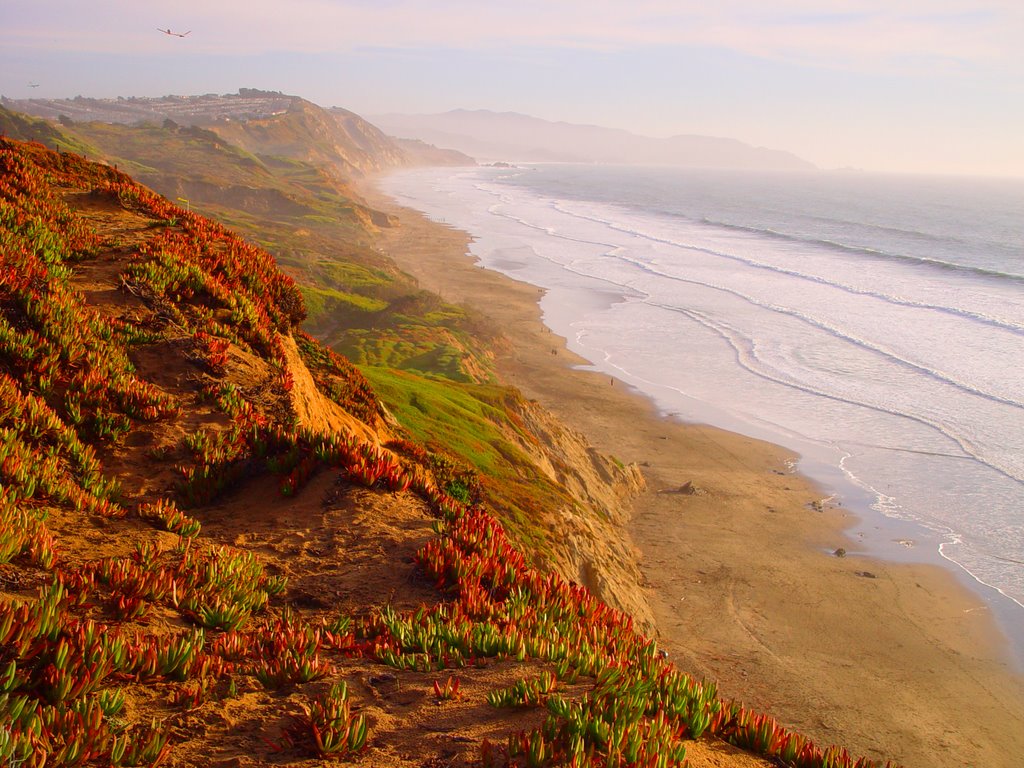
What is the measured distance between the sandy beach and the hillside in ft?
29.6

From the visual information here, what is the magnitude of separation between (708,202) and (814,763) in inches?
6391

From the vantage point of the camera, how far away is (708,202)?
156500 mm

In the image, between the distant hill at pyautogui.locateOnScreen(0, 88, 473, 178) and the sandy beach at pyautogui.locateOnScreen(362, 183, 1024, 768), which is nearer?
the sandy beach at pyautogui.locateOnScreen(362, 183, 1024, 768)

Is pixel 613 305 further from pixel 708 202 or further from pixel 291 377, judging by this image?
pixel 708 202

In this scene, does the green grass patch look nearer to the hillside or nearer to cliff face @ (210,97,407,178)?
the hillside

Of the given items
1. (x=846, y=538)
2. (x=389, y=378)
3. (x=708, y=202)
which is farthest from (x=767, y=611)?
(x=708, y=202)

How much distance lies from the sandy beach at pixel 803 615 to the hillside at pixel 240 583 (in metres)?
9.03

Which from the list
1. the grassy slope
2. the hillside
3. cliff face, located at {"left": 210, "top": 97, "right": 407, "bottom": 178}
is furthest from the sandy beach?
cliff face, located at {"left": 210, "top": 97, "right": 407, "bottom": 178}

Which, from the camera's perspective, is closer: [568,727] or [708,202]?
[568,727]

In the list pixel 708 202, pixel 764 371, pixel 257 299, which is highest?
pixel 708 202

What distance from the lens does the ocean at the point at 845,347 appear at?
79.5 ft

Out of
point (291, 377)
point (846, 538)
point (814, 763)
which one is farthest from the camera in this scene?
point (846, 538)

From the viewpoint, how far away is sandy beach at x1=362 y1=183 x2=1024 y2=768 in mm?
14367

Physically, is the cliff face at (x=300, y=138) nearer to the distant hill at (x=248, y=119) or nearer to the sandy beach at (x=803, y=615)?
the distant hill at (x=248, y=119)
